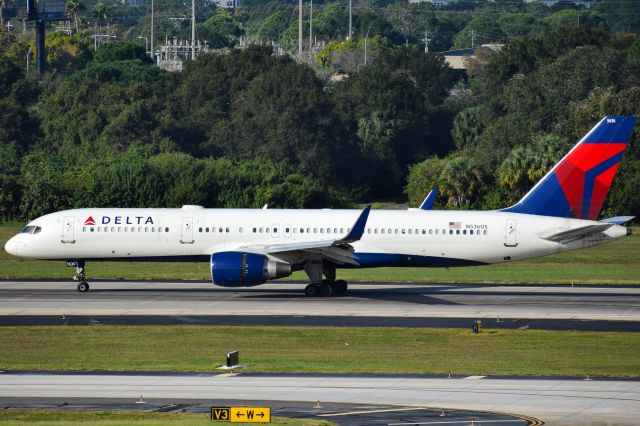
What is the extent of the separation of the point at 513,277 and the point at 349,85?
79.4m

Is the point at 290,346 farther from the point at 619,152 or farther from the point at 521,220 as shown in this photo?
the point at 619,152

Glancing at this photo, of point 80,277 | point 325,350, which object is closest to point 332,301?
point 80,277

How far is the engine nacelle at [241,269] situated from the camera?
46.7m

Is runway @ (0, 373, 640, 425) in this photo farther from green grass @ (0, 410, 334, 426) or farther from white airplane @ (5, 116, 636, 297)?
white airplane @ (5, 116, 636, 297)

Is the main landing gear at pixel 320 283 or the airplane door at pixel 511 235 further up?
the airplane door at pixel 511 235

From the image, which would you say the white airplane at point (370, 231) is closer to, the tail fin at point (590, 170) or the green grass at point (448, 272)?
the tail fin at point (590, 170)

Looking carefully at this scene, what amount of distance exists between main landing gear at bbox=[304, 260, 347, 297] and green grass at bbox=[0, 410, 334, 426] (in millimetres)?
23066

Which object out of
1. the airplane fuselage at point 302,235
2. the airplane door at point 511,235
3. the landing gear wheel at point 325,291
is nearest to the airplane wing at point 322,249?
the airplane fuselage at point 302,235

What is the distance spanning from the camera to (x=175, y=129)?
385ft

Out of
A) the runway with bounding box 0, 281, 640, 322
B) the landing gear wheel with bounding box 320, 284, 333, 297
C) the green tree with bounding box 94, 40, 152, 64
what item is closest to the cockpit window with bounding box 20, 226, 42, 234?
the runway with bounding box 0, 281, 640, 322

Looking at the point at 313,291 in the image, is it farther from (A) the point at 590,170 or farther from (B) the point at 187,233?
(A) the point at 590,170

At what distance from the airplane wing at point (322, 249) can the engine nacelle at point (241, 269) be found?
93cm

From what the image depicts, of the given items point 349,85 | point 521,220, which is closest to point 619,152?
point 521,220

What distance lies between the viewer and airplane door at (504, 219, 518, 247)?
4994cm
